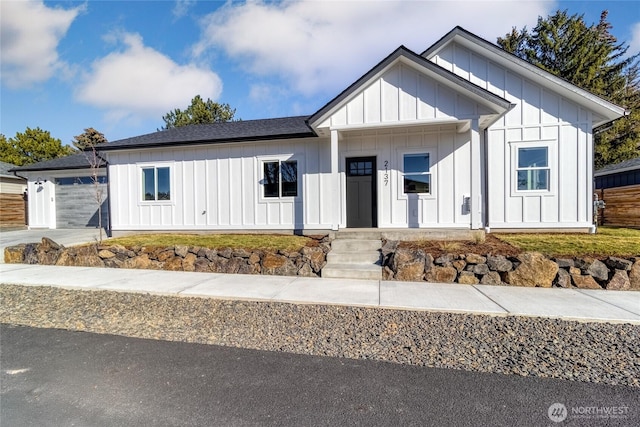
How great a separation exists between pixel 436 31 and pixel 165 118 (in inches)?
1121

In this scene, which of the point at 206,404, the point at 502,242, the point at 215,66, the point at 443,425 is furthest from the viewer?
the point at 215,66

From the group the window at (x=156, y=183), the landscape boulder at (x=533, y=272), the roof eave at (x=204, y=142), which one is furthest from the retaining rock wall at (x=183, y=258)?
the landscape boulder at (x=533, y=272)

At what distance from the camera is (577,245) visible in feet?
23.6

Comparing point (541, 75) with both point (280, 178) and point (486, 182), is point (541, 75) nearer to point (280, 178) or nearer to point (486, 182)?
point (486, 182)

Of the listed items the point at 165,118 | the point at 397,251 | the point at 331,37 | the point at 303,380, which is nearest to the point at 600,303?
the point at 397,251

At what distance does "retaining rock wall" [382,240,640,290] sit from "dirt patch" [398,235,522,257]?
0.27 metres

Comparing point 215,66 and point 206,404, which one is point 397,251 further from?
point 215,66

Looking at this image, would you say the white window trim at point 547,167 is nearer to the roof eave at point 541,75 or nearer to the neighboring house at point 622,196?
the roof eave at point 541,75

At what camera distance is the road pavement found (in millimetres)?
2432

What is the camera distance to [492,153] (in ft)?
32.2

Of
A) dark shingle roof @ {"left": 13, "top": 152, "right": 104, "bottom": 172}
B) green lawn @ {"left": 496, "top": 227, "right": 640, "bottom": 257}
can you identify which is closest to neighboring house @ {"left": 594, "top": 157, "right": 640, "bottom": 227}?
green lawn @ {"left": 496, "top": 227, "right": 640, "bottom": 257}

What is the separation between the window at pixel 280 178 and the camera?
10711 millimetres

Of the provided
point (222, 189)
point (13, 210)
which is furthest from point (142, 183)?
point (13, 210)

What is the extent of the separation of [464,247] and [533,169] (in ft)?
14.2
